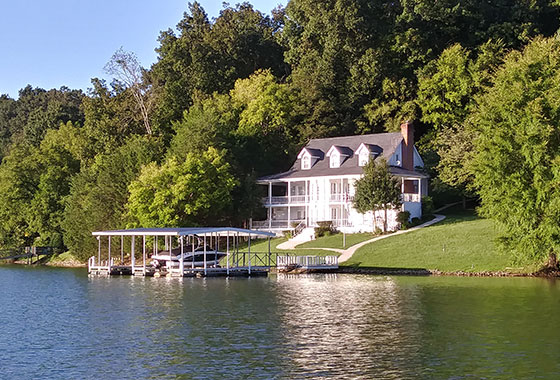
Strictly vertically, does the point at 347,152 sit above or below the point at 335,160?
above

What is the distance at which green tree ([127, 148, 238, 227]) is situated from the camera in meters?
69.7

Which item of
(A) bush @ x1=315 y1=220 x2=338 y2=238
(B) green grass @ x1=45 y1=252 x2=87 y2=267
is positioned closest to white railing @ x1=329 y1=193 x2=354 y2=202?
(A) bush @ x1=315 y1=220 x2=338 y2=238

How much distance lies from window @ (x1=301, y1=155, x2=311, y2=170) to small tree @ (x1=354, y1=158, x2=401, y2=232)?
14014 millimetres

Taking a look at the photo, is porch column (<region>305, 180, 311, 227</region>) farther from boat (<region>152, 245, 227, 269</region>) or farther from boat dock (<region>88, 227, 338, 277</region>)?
boat (<region>152, 245, 227, 269</region>)

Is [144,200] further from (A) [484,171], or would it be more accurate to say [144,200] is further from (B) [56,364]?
(B) [56,364]

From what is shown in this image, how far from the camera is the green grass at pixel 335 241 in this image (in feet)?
216

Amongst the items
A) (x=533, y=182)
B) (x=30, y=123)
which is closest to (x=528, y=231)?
(x=533, y=182)

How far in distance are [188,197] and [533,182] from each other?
110ft

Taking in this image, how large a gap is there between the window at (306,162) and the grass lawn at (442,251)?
58.2ft

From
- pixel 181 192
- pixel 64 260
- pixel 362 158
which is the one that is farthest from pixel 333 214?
pixel 64 260

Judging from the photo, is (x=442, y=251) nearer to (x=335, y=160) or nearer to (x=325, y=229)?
Result: (x=325, y=229)

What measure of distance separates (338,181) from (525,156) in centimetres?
2871

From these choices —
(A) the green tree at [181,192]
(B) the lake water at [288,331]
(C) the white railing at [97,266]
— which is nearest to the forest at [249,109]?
(A) the green tree at [181,192]

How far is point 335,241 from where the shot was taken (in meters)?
67.5
